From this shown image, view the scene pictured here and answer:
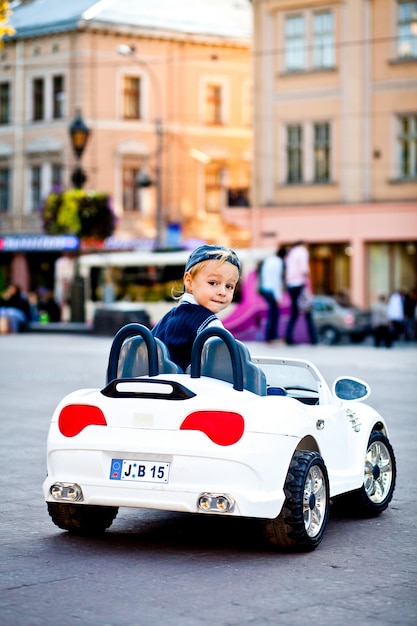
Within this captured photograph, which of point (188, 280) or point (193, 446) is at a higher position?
point (188, 280)

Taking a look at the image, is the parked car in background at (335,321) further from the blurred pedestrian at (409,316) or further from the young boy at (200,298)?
the young boy at (200,298)

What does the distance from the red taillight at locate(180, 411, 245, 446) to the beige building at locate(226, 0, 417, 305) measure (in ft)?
132

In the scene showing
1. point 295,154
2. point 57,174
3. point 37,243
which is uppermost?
point 57,174

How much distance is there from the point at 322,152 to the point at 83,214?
9.79 m

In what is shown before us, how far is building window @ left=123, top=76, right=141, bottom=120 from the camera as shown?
6294cm

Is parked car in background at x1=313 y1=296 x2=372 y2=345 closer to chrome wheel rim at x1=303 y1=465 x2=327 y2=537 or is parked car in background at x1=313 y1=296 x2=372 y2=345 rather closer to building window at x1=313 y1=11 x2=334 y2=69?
building window at x1=313 y1=11 x2=334 y2=69

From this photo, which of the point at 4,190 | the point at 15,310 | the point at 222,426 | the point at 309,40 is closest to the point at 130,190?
the point at 4,190

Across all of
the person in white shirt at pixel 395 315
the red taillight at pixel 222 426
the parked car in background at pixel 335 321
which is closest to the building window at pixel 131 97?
the parked car in background at pixel 335 321

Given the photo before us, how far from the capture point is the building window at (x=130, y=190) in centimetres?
6288

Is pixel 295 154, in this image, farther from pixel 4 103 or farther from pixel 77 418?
pixel 77 418

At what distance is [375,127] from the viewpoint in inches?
1848

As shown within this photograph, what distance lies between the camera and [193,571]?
6379 mm

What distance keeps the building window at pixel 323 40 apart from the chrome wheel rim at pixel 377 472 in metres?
40.9

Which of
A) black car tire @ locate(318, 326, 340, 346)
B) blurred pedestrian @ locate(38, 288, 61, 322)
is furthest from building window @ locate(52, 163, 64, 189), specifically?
black car tire @ locate(318, 326, 340, 346)
